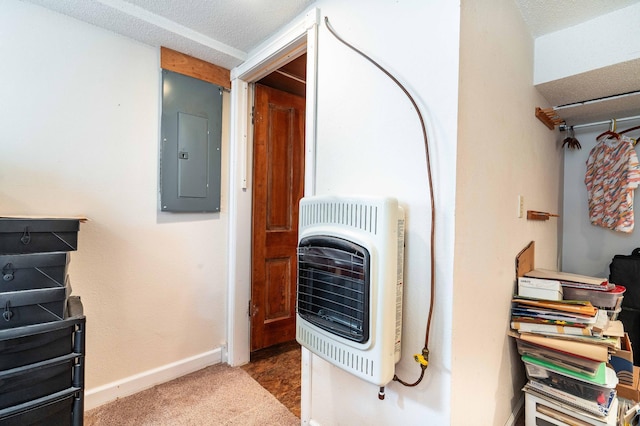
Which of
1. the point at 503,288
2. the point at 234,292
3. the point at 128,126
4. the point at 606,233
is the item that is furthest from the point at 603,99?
the point at 128,126

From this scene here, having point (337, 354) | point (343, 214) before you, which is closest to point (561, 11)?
point (343, 214)

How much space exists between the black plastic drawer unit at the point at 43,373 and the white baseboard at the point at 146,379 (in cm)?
62

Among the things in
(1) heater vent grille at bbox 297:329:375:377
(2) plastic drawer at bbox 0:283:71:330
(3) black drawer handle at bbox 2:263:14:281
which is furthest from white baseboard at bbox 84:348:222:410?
(1) heater vent grille at bbox 297:329:375:377

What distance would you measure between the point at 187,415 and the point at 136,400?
1.29 ft

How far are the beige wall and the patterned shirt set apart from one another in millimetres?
792

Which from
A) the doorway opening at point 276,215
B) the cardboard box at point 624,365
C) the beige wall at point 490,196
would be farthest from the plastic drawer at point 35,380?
the cardboard box at point 624,365

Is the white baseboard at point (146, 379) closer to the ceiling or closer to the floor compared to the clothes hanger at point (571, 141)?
closer to the floor

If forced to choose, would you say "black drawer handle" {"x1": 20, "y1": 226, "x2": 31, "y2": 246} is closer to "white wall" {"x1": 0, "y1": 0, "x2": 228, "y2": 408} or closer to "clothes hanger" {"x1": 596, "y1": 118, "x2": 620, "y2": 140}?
"white wall" {"x1": 0, "y1": 0, "x2": 228, "y2": 408}

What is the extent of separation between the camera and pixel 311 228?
1264 mm

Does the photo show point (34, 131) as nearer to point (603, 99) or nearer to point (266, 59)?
point (266, 59)

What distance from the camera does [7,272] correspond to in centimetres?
112

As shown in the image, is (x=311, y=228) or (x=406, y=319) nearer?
(x=406, y=319)

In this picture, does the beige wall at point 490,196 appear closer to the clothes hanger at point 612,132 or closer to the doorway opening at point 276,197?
the clothes hanger at point 612,132

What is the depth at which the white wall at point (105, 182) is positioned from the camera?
59.8 inches
